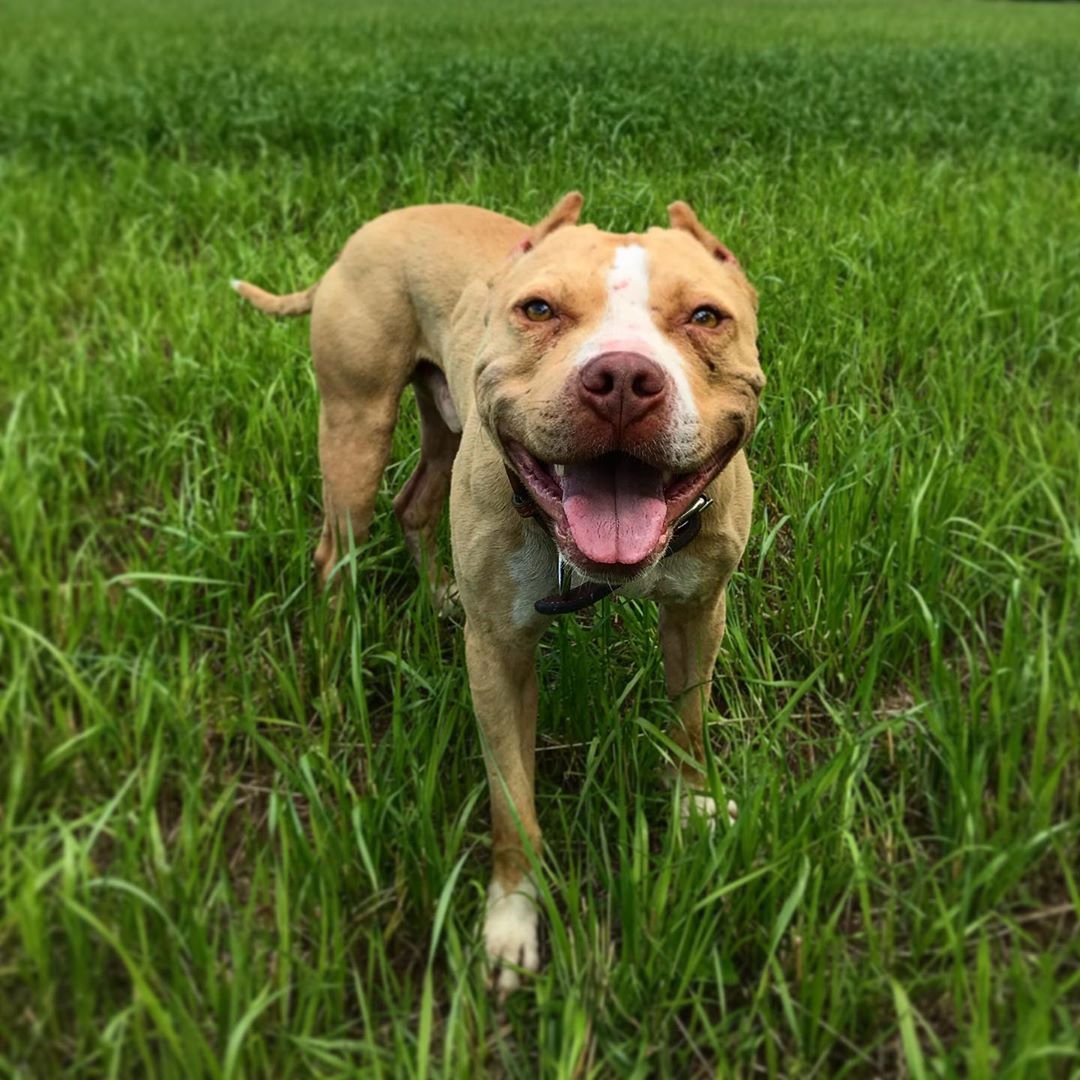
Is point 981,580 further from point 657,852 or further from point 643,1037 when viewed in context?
point 643,1037

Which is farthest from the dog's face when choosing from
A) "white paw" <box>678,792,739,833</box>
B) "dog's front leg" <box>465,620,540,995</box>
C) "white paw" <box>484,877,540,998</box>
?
"white paw" <box>484,877,540,998</box>

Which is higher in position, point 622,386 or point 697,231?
point 697,231

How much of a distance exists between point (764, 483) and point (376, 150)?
188 inches

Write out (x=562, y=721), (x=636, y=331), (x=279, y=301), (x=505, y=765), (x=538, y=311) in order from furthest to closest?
(x=279, y=301) → (x=562, y=721) → (x=505, y=765) → (x=538, y=311) → (x=636, y=331)

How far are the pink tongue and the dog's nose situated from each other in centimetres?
20

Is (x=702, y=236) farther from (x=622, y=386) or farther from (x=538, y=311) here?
(x=622, y=386)

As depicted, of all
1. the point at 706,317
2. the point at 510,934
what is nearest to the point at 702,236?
the point at 706,317

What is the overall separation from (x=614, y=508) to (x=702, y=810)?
2.57ft

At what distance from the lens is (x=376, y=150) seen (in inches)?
256

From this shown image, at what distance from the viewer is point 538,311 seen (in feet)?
6.30

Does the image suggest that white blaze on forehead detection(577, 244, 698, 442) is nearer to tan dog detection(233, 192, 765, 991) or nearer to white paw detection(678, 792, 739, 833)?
tan dog detection(233, 192, 765, 991)

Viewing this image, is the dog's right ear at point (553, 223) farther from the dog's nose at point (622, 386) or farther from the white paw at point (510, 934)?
the white paw at point (510, 934)

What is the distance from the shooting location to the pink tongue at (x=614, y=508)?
68.9 inches

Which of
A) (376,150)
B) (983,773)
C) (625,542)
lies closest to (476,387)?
(625,542)
